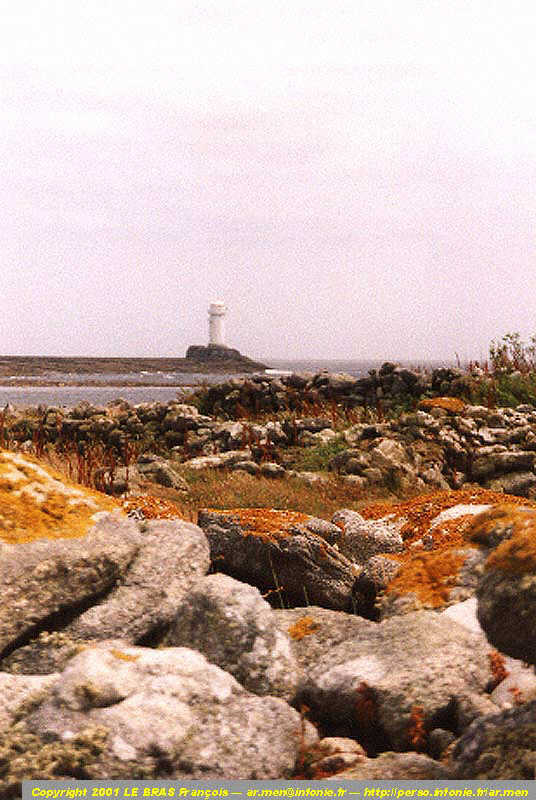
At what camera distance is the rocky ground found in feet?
12.6

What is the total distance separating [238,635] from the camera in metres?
4.66

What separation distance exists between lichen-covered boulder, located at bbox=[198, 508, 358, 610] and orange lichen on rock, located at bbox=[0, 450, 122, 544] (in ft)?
2.91

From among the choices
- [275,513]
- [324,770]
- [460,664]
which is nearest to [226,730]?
[324,770]

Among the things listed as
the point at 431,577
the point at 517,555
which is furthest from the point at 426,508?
the point at 517,555

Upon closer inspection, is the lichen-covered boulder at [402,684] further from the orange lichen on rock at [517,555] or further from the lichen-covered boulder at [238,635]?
the orange lichen on rock at [517,555]

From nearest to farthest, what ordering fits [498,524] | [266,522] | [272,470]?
[498,524] < [266,522] < [272,470]

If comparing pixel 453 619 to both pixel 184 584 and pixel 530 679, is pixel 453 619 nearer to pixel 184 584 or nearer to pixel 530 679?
pixel 530 679

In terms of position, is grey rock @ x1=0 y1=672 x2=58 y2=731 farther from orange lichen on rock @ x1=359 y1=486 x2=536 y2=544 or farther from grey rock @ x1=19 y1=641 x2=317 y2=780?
orange lichen on rock @ x1=359 y1=486 x2=536 y2=544

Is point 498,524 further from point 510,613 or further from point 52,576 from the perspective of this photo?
point 52,576

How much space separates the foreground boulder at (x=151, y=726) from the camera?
3.73m

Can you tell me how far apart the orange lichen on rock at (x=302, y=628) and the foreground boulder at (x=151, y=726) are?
3.11ft

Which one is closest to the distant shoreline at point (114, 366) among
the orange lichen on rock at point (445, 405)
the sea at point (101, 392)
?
→ the sea at point (101, 392)

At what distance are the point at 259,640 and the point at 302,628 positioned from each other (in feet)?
2.26

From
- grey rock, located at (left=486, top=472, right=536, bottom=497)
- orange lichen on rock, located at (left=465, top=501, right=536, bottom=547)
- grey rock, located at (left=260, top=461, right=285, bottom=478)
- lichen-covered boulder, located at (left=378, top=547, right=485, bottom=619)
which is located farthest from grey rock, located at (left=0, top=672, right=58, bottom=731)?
grey rock, located at (left=486, top=472, right=536, bottom=497)
